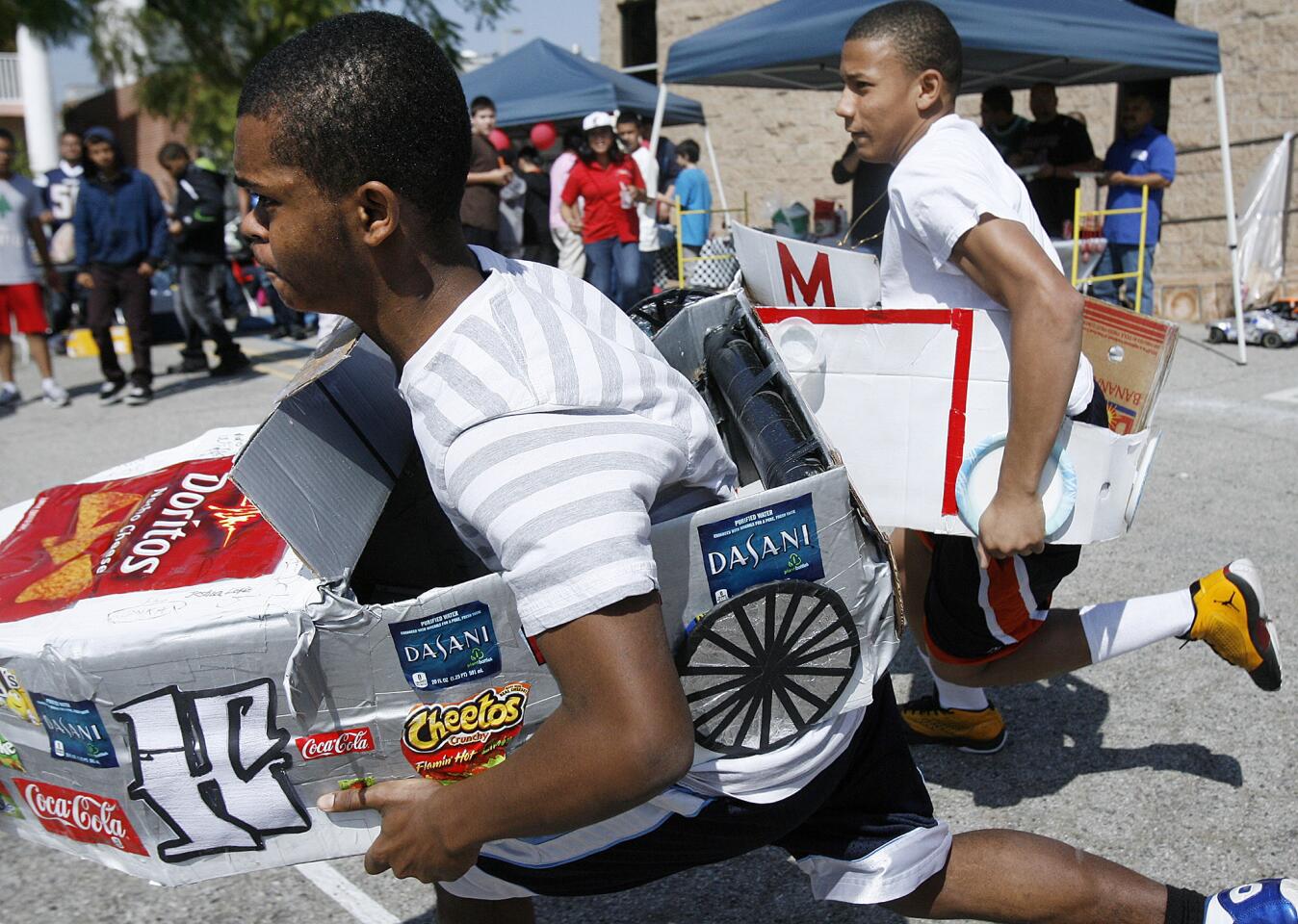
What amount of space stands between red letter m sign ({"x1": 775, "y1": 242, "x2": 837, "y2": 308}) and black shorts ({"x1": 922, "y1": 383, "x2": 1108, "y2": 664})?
0.63 meters

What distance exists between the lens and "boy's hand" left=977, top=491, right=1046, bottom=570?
2072mm

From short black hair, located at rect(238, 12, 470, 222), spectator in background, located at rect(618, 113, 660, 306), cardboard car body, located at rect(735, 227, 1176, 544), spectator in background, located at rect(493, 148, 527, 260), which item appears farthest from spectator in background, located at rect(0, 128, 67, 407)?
short black hair, located at rect(238, 12, 470, 222)

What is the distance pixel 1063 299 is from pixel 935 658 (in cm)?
99

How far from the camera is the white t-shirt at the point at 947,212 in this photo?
207 cm

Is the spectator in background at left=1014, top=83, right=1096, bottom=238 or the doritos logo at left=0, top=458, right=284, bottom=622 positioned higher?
the doritos logo at left=0, top=458, right=284, bottom=622

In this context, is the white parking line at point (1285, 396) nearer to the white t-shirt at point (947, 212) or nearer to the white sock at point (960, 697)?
the white sock at point (960, 697)

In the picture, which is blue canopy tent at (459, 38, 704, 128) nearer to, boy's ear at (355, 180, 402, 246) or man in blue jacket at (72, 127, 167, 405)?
man in blue jacket at (72, 127, 167, 405)

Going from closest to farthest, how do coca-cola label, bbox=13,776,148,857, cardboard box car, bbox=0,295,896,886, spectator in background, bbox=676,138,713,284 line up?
cardboard box car, bbox=0,295,896,886, coca-cola label, bbox=13,776,148,857, spectator in background, bbox=676,138,713,284

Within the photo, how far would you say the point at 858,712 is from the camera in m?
1.57

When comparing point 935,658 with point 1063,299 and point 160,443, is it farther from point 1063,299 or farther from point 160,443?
point 160,443

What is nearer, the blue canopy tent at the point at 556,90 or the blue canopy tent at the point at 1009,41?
the blue canopy tent at the point at 1009,41

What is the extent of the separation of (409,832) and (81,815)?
1.71 ft

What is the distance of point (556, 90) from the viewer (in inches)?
508

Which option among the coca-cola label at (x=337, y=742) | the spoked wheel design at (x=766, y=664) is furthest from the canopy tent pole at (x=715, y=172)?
the coca-cola label at (x=337, y=742)
